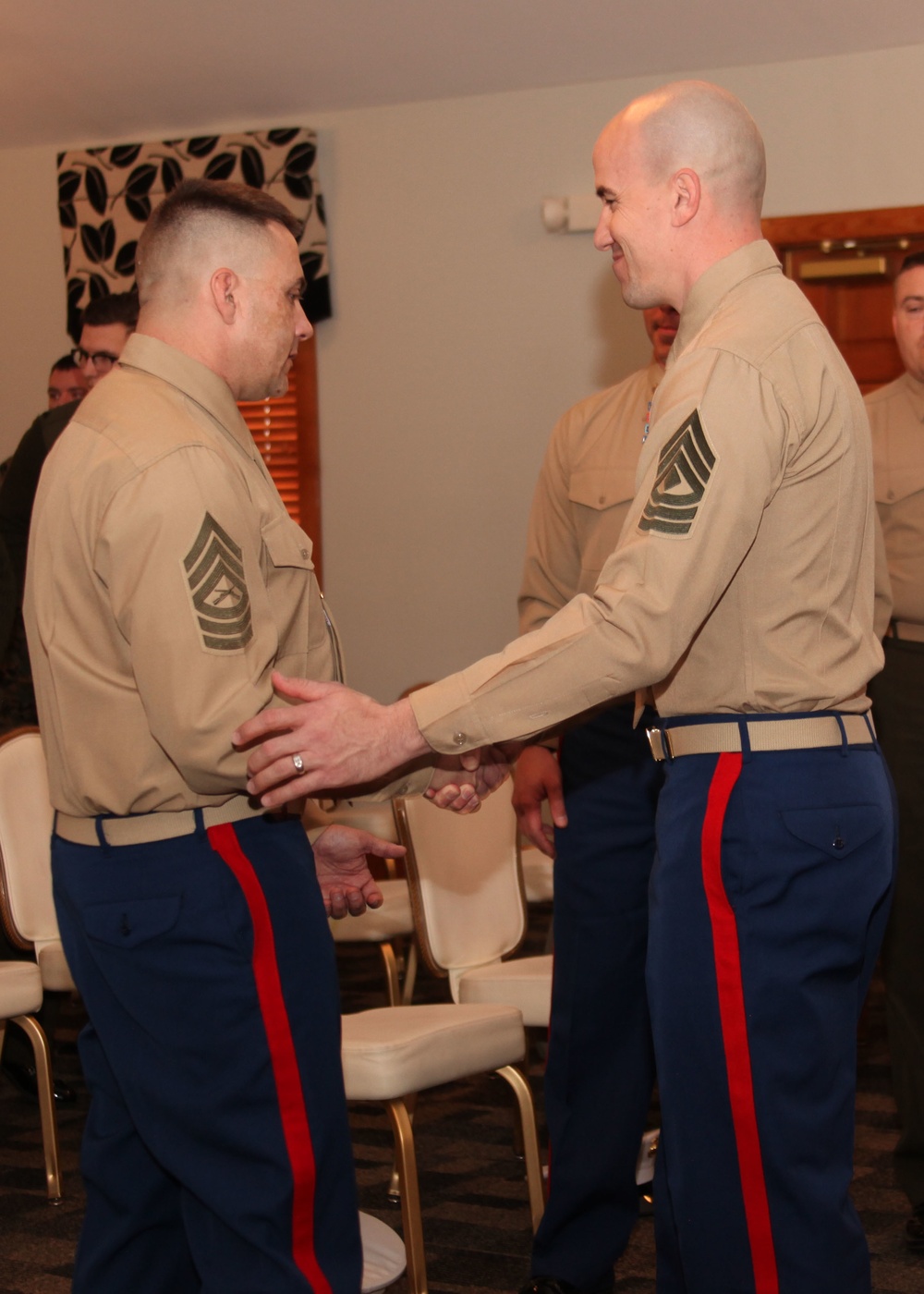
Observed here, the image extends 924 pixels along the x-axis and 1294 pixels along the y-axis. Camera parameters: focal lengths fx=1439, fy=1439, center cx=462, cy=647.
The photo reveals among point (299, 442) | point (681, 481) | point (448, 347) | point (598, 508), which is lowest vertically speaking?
point (681, 481)

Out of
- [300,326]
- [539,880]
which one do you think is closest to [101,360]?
[539,880]

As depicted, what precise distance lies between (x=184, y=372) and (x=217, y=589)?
35cm

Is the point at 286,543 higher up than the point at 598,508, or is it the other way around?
the point at 598,508

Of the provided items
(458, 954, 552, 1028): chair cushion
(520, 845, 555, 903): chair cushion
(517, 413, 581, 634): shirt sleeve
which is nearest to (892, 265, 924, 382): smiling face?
(517, 413, 581, 634): shirt sleeve

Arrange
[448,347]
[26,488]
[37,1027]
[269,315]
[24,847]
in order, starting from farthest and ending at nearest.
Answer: [448,347] → [26,488] → [24,847] → [37,1027] → [269,315]

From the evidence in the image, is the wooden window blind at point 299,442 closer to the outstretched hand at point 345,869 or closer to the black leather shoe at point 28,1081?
the black leather shoe at point 28,1081

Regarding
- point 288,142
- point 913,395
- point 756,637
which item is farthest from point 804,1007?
point 288,142

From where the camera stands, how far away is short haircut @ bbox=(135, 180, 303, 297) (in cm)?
194

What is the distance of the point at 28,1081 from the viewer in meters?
3.86

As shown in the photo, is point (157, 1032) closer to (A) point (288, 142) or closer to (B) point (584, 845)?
(B) point (584, 845)

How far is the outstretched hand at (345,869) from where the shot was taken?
85.1 inches

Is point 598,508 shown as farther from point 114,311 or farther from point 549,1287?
point 114,311

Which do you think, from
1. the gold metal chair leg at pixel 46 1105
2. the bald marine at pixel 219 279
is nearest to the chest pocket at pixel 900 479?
the bald marine at pixel 219 279

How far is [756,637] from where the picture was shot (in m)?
1.73
